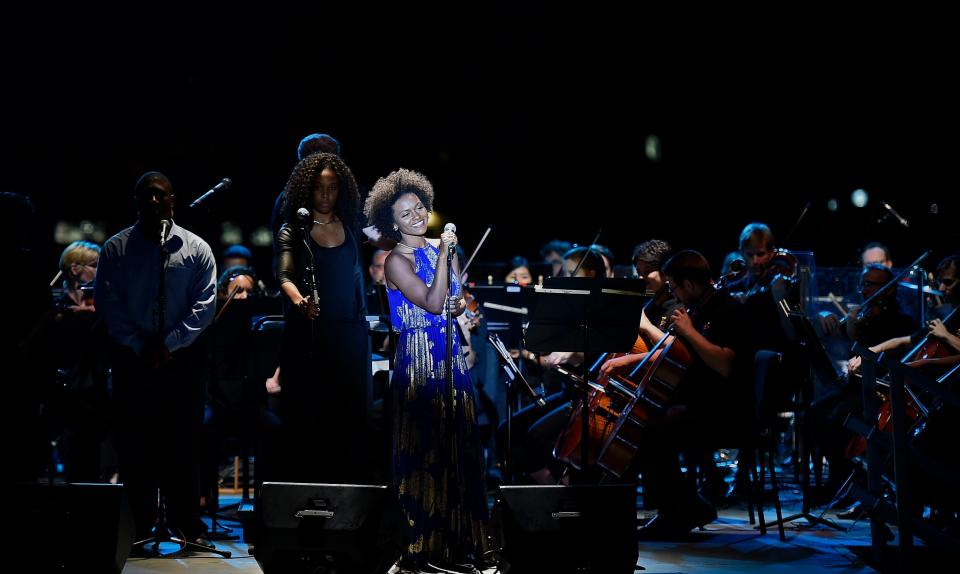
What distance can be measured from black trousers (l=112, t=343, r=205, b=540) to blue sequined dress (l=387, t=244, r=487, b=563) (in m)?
1.17

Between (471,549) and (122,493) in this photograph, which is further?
(471,549)

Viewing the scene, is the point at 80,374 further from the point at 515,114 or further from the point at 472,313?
the point at 515,114

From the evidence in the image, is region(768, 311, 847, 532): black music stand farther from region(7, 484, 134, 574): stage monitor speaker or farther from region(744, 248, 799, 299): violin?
region(7, 484, 134, 574): stage monitor speaker

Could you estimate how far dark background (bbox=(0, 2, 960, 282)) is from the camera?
35.3 feet

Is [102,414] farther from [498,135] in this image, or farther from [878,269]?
[498,135]

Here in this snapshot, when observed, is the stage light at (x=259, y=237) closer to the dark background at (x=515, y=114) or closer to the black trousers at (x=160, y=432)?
the dark background at (x=515, y=114)

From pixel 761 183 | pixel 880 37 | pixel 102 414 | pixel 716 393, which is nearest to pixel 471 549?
pixel 716 393

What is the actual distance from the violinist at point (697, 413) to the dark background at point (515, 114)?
629cm

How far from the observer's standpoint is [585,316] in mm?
4523

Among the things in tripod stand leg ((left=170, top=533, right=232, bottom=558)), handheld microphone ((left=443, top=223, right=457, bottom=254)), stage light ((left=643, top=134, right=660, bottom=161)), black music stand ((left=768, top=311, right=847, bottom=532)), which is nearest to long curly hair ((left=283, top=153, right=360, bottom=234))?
handheld microphone ((left=443, top=223, right=457, bottom=254))

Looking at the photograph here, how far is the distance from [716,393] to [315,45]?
25.8 feet

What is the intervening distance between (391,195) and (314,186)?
0.36m

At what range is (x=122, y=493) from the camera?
3672mm

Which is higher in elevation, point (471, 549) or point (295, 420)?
point (295, 420)
